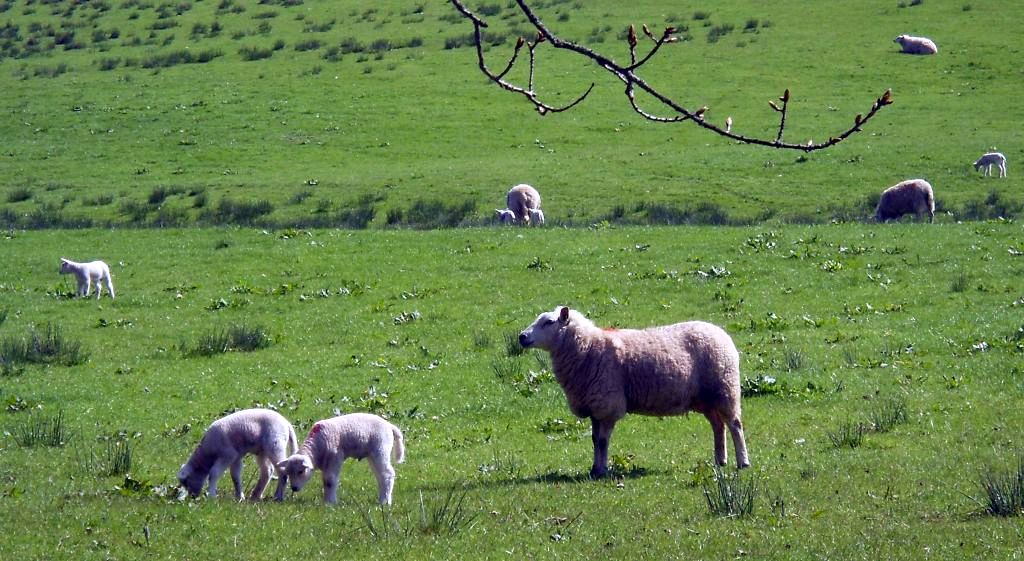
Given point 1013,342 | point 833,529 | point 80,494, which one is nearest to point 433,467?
point 80,494

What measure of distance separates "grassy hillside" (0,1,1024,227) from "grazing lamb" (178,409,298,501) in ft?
68.2

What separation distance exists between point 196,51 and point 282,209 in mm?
27102

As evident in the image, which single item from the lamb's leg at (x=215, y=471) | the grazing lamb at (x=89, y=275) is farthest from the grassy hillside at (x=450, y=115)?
the lamb's leg at (x=215, y=471)

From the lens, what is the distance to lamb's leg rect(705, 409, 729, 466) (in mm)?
12023

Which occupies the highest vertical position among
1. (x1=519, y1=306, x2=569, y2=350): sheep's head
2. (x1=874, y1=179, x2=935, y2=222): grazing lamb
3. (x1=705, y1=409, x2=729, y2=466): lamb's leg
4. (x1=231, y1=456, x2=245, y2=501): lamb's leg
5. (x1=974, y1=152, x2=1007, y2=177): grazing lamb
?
(x1=519, y1=306, x2=569, y2=350): sheep's head

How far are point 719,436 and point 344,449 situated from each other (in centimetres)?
367

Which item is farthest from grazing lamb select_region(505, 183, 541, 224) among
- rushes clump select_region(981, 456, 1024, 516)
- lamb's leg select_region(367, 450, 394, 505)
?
rushes clump select_region(981, 456, 1024, 516)

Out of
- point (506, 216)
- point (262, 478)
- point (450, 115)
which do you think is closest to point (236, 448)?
point (262, 478)

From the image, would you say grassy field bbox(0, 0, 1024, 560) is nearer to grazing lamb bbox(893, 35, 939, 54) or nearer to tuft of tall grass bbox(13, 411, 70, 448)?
tuft of tall grass bbox(13, 411, 70, 448)

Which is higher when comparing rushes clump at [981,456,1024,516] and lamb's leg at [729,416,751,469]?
rushes clump at [981,456,1024,516]

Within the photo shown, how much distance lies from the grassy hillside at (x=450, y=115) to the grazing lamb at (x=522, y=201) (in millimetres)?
813

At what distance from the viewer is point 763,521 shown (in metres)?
9.42

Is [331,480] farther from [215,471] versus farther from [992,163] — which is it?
[992,163]

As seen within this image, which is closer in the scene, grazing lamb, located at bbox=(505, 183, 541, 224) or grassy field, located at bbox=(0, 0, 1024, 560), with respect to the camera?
grassy field, located at bbox=(0, 0, 1024, 560)
